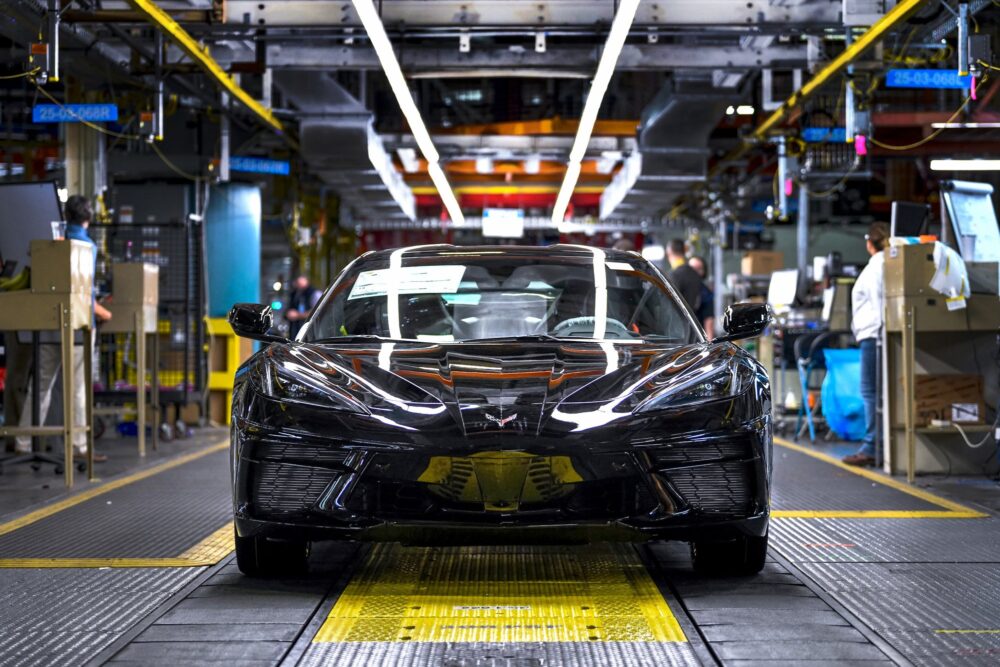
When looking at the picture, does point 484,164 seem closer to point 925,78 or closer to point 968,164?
point 968,164

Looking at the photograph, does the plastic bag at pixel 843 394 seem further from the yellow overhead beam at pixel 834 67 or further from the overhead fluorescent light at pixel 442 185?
the overhead fluorescent light at pixel 442 185

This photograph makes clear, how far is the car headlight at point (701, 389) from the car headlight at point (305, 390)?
35.3 inches

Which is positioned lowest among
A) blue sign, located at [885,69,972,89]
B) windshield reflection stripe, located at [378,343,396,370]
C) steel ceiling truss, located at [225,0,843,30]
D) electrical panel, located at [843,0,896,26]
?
windshield reflection stripe, located at [378,343,396,370]

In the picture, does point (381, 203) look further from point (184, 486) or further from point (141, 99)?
point (184, 486)

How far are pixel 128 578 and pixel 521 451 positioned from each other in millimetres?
1718

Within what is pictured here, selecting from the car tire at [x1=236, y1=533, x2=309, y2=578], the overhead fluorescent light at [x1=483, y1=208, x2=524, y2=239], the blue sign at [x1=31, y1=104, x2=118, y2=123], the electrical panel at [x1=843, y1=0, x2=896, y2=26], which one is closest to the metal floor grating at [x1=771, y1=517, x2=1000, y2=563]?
the car tire at [x1=236, y1=533, x2=309, y2=578]

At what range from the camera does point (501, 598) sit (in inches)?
160

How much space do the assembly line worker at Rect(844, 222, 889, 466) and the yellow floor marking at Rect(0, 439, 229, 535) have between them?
16.0 ft

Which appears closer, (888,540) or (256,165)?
(888,540)

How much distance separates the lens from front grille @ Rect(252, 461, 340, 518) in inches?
152

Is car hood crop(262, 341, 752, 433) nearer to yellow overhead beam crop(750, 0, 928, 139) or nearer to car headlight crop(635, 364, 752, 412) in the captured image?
car headlight crop(635, 364, 752, 412)

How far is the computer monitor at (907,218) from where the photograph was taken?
10125 mm

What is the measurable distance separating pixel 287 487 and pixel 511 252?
5.66ft

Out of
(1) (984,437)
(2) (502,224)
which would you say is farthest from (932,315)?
(2) (502,224)
